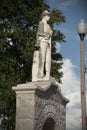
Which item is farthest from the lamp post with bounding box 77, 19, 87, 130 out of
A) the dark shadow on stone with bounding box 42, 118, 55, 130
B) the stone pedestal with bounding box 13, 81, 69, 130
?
the dark shadow on stone with bounding box 42, 118, 55, 130

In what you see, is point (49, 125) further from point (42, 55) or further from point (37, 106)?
point (42, 55)

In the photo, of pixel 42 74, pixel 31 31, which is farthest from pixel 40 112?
pixel 31 31

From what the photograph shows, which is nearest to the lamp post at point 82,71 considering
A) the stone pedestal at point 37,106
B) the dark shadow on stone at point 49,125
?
the stone pedestal at point 37,106

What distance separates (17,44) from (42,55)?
7590 millimetres

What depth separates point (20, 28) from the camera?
19906 mm

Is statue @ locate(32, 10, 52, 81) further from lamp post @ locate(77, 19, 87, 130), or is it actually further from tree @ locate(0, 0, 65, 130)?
tree @ locate(0, 0, 65, 130)

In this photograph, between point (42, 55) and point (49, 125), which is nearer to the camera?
point (42, 55)

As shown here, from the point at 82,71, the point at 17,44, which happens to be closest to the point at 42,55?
the point at 82,71

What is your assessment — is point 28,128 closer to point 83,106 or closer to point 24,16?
point 83,106

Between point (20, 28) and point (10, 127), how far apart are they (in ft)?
16.7

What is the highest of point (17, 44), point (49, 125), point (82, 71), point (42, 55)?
point (17, 44)

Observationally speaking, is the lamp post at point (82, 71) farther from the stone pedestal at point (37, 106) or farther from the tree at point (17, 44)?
the tree at point (17, 44)

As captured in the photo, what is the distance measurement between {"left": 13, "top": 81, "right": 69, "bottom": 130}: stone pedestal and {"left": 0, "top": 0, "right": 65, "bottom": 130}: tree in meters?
5.40

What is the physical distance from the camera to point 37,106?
1145 centimetres
